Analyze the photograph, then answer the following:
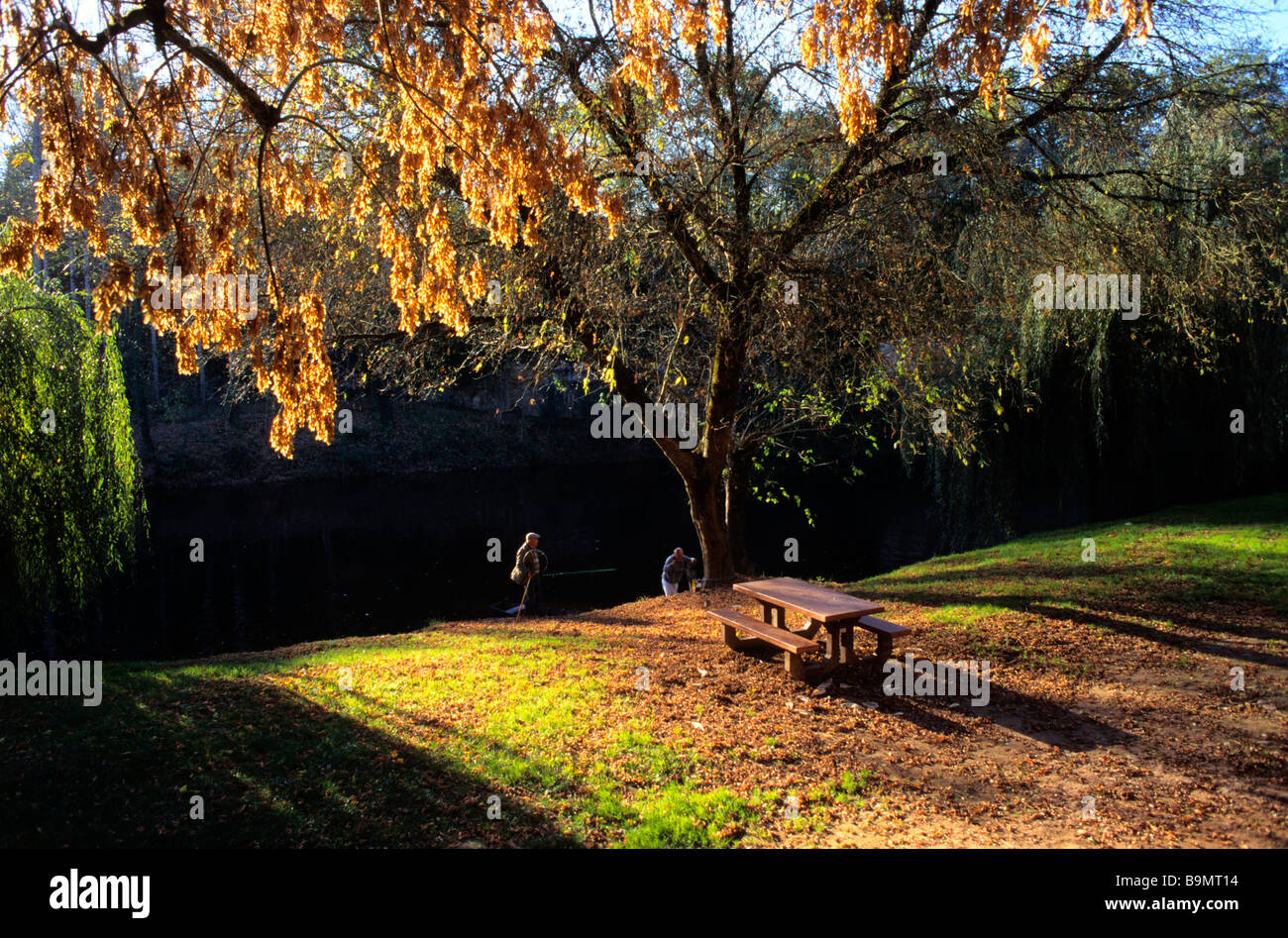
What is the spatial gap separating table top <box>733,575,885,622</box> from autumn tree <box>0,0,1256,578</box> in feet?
8.83

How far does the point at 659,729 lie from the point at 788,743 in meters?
0.93

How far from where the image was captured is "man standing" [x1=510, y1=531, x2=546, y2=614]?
1286cm

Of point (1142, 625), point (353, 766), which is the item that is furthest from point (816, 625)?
point (353, 766)

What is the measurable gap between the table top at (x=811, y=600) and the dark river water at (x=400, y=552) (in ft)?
28.1

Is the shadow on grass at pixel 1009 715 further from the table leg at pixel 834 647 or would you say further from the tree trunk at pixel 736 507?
the tree trunk at pixel 736 507

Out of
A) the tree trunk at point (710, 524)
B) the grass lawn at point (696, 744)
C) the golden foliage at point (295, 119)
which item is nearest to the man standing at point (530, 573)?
the tree trunk at point (710, 524)

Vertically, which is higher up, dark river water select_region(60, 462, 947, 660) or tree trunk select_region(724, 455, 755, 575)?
tree trunk select_region(724, 455, 755, 575)

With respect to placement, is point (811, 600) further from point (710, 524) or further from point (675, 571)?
point (675, 571)

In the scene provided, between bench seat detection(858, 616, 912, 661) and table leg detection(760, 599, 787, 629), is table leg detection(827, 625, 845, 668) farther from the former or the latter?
table leg detection(760, 599, 787, 629)

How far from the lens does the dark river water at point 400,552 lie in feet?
50.0

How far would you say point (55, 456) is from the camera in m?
10.0

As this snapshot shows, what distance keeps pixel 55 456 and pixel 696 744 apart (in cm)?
917

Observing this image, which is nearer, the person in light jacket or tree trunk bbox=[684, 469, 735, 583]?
tree trunk bbox=[684, 469, 735, 583]

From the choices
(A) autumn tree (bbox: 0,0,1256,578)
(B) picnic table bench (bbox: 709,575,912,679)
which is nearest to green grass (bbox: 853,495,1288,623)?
(B) picnic table bench (bbox: 709,575,912,679)
